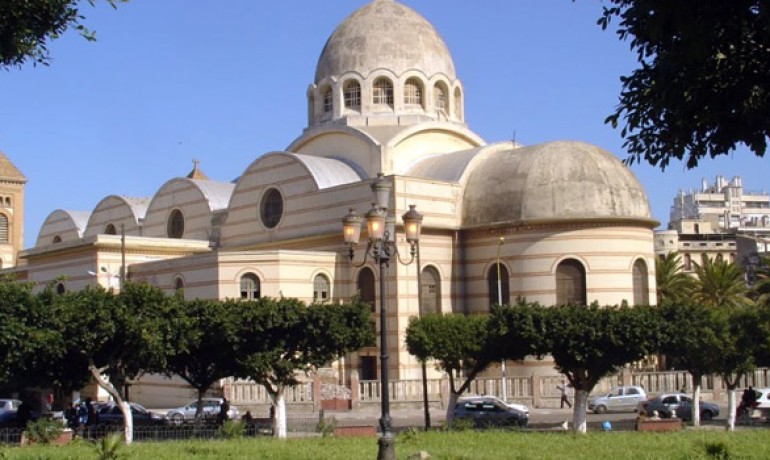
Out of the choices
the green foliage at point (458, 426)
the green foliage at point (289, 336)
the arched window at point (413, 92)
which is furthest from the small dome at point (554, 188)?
the green foliage at point (458, 426)

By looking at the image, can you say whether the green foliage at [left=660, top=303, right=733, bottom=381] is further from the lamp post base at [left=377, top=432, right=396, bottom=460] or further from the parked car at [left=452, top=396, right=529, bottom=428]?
the lamp post base at [left=377, top=432, right=396, bottom=460]

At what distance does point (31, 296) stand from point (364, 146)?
1966 centimetres

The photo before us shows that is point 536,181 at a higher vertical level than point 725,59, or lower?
higher

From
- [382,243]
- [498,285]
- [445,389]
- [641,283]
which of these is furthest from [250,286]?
[382,243]

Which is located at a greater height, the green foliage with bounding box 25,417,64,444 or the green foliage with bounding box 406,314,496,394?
the green foliage with bounding box 406,314,496,394

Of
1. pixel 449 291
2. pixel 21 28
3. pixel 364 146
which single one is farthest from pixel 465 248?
pixel 21 28

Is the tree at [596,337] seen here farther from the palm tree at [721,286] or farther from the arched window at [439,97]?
the palm tree at [721,286]

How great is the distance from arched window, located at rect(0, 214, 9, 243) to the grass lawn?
183 ft

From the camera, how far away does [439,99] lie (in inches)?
1773

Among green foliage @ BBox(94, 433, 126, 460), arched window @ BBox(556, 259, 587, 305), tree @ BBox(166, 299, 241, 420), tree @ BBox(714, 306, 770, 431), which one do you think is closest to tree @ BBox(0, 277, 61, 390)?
tree @ BBox(166, 299, 241, 420)

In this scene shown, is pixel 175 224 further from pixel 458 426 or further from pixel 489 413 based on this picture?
pixel 458 426

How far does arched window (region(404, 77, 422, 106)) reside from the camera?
44000mm

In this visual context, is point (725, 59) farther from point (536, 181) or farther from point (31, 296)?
point (536, 181)

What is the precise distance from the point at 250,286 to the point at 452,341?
11.1 metres
